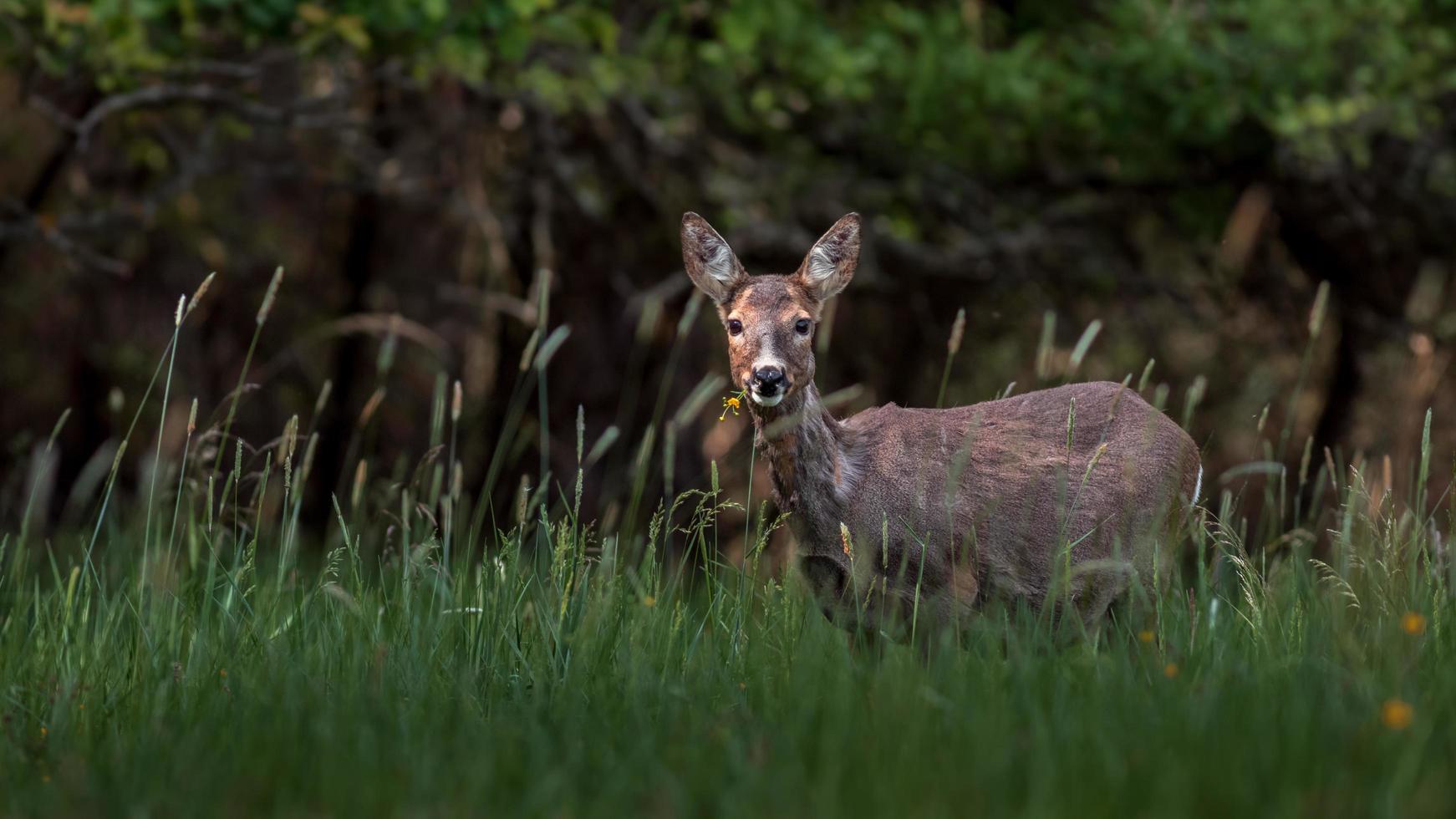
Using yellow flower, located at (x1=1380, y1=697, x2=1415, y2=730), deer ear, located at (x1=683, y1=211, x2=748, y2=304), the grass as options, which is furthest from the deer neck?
yellow flower, located at (x1=1380, y1=697, x2=1415, y2=730)

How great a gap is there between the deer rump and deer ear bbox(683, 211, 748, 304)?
594mm

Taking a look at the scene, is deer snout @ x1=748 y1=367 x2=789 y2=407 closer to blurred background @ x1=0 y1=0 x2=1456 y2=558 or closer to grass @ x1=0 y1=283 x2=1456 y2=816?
grass @ x1=0 y1=283 x2=1456 y2=816

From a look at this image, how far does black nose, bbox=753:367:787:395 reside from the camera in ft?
16.6

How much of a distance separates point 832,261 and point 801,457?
80cm

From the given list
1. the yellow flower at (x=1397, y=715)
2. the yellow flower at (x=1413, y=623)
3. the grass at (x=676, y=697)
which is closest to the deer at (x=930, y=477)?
the grass at (x=676, y=697)

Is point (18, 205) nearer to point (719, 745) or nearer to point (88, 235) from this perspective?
point (88, 235)

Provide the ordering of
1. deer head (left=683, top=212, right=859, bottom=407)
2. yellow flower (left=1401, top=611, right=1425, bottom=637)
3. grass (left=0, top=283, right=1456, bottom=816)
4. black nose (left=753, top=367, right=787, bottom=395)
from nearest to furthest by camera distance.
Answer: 1. grass (left=0, top=283, right=1456, bottom=816)
2. yellow flower (left=1401, top=611, right=1425, bottom=637)
3. black nose (left=753, top=367, right=787, bottom=395)
4. deer head (left=683, top=212, right=859, bottom=407)

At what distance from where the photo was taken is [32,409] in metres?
12.4

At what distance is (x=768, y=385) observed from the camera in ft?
16.6

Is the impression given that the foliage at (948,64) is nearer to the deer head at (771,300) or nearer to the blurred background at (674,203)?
the blurred background at (674,203)

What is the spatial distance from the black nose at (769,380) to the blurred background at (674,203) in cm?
309

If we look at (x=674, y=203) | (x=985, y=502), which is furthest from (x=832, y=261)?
(x=674, y=203)

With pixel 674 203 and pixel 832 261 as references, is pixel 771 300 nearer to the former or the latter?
pixel 832 261

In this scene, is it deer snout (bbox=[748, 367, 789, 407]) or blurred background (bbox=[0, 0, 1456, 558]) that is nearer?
Answer: deer snout (bbox=[748, 367, 789, 407])
